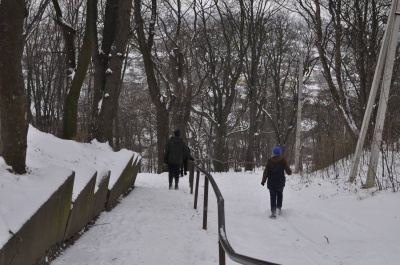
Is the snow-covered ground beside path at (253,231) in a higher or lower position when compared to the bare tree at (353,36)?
lower

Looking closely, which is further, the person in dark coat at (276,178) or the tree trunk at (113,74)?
the tree trunk at (113,74)

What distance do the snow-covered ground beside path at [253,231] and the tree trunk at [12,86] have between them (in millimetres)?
1352

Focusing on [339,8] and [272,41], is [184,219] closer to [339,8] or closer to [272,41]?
[339,8]

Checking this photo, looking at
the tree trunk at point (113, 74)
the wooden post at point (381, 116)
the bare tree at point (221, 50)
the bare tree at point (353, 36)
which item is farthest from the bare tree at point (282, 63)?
the wooden post at point (381, 116)

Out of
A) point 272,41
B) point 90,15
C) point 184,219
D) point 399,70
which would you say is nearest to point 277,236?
point 184,219

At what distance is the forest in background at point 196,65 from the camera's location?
418 inches

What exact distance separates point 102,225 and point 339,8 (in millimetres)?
12687

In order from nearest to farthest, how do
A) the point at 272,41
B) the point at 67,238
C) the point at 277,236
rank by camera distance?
the point at 67,238, the point at 277,236, the point at 272,41

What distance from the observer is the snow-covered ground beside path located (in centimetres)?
538

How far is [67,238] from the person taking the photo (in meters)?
5.32

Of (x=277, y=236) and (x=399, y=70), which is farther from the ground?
(x=399, y=70)

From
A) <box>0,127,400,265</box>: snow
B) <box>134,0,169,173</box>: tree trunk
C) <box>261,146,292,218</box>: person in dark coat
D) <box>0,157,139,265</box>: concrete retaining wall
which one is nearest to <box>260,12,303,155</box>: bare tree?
<box>134,0,169,173</box>: tree trunk

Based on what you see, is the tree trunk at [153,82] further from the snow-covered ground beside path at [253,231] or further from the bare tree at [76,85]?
the snow-covered ground beside path at [253,231]

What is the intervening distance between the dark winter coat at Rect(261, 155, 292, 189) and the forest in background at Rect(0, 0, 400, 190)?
2.14 metres
